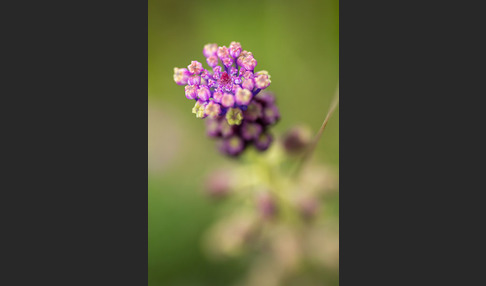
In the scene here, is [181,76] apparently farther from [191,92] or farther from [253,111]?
[253,111]

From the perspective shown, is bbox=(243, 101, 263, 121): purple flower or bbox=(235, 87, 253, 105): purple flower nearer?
bbox=(235, 87, 253, 105): purple flower

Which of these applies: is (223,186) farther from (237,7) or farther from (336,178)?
(237,7)

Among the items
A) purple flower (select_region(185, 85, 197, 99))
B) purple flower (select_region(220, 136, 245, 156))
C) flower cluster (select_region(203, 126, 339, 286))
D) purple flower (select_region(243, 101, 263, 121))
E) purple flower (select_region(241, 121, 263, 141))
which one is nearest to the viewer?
purple flower (select_region(185, 85, 197, 99))

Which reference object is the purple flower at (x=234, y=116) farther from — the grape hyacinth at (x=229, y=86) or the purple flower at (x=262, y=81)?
the purple flower at (x=262, y=81)

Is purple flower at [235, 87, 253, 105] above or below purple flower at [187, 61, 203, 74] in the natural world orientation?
below

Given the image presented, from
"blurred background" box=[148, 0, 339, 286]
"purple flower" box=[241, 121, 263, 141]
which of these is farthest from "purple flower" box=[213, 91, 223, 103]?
"blurred background" box=[148, 0, 339, 286]

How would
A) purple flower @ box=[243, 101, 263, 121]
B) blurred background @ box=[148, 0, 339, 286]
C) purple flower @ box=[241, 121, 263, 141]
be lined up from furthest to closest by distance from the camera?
blurred background @ box=[148, 0, 339, 286] < purple flower @ box=[241, 121, 263, 141] < purple flower @ box=[243, 101, 263, 121]

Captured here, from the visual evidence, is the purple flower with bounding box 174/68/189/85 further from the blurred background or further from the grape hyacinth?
the blurred background

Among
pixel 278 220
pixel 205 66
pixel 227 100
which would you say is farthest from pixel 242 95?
pixel 205 66

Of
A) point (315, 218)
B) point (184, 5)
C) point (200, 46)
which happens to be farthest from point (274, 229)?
point (184, 5)
